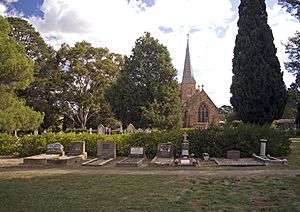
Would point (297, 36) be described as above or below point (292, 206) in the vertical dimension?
above

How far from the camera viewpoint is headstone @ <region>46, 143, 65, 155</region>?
65.8ft

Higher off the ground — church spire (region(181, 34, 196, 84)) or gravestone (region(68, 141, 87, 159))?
church spire (region(181, 34, 196, 84))

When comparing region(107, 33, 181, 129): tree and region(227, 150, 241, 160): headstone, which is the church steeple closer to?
region(107, 33, 181, 129): tree

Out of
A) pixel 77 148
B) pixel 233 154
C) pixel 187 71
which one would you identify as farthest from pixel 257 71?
pixel 187 71

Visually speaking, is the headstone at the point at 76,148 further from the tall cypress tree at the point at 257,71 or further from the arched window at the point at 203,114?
the arched window at the point at 203,114

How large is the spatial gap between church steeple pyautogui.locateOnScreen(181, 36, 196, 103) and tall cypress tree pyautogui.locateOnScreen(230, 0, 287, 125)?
1927 inches

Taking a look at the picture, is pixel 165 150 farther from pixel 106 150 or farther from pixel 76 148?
pixel 76 148

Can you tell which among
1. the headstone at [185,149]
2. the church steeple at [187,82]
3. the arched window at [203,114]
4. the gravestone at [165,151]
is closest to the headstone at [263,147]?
the headstone at [185,149]

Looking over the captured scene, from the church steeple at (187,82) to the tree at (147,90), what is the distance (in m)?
32.7

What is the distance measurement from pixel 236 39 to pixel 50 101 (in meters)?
29.4

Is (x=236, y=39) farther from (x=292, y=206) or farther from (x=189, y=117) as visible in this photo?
(x=189, y=117)

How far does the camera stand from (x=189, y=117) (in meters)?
61.8

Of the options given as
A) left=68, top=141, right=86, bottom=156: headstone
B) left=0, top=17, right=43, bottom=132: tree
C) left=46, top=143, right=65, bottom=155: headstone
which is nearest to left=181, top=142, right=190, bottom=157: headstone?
left=68, top=141, right=86, bottom=156: headstone

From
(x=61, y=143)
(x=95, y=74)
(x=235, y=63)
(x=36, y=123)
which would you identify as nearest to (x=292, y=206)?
(x=61, y=143)
